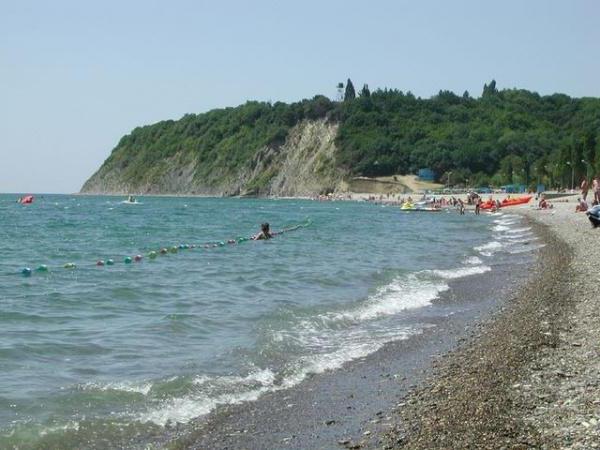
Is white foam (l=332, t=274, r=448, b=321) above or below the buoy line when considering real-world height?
below

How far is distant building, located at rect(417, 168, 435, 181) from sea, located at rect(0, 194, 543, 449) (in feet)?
431

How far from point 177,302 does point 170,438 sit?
31.3ft

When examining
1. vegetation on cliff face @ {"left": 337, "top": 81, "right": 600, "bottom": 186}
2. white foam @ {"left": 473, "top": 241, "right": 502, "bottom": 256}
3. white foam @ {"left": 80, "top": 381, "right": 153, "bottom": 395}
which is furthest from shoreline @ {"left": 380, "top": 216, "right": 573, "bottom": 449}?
vegetation on cliff face @ {"left": 337, "top": 81, "right": 600, "bottom": 186}

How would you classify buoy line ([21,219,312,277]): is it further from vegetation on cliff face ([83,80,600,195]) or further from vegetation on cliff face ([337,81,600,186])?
vegetation on cliff face ([83,80,600,195])

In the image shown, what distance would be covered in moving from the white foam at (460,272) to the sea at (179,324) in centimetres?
7

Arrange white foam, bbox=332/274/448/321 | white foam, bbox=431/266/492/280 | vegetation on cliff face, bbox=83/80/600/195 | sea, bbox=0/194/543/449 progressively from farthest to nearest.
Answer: vegetation on cliff face, bbox=83/80/600/195
white foam, bbox=431/266/492/280
white foam, bbox=332/274/448/321
sea, bbox=0/194/543/449

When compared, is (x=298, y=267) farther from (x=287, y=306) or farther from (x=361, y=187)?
(x=361, y=187)

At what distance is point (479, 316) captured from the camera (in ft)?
51.2

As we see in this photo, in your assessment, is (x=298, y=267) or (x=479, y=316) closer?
(x=479, y=316)

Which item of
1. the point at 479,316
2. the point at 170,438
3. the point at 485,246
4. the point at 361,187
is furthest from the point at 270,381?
the point at 361,187

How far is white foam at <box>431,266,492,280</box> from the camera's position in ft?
77.0

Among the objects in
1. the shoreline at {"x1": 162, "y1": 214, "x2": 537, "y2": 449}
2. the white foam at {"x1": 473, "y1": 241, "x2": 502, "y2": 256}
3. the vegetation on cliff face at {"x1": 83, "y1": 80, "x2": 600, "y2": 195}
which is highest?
the vegetation on cliff face at {"x1": 83, "y1": 80, "x2": 600, "y2": 195}

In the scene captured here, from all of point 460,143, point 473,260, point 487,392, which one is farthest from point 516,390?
point 460,143

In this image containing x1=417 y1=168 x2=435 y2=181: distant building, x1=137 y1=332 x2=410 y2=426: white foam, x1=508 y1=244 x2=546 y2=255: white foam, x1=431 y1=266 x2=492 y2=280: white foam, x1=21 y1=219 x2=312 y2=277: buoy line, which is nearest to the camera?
x1=137 y1=332 x2=410 y2=426: white foam
